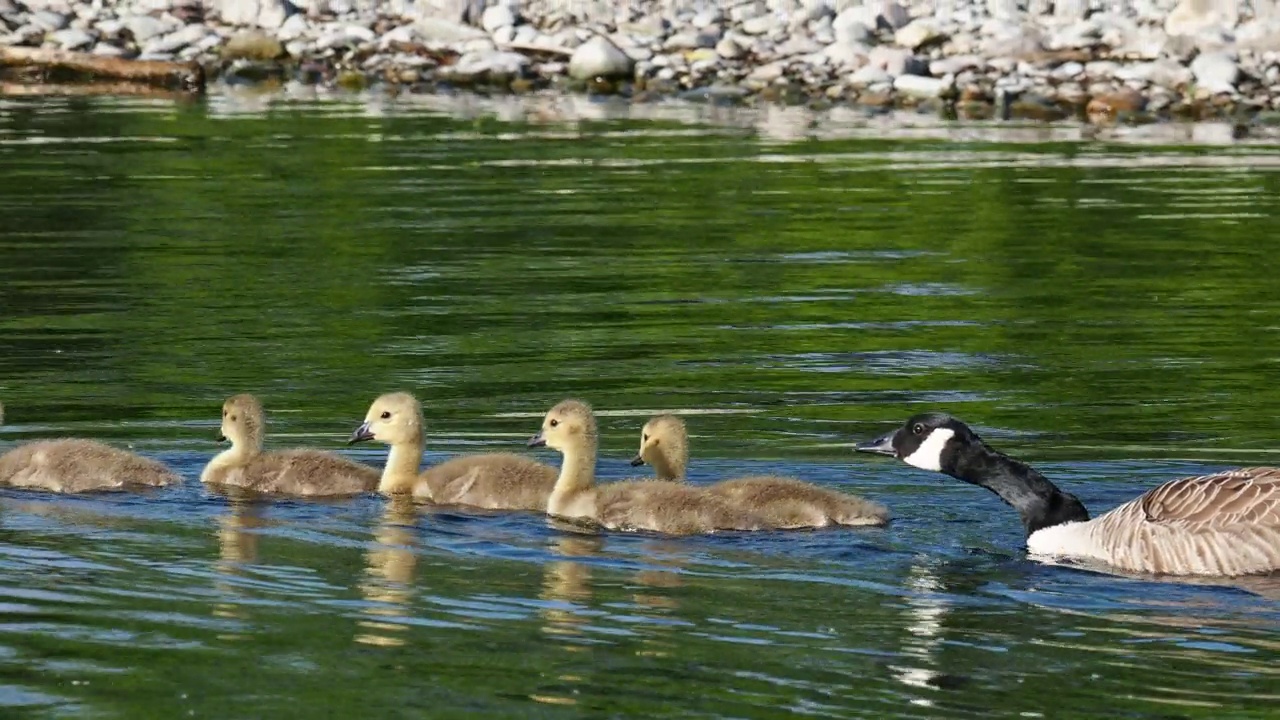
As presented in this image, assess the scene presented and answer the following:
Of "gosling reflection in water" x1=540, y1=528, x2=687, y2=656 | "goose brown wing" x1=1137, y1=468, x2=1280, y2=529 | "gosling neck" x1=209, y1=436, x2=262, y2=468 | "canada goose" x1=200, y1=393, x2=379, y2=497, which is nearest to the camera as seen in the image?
"gosling reflection in water" x1=540, y1=528, x2=687, y2=656

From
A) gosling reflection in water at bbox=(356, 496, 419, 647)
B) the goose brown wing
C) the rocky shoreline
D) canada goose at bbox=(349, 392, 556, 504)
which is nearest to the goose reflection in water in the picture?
the goose brown wing

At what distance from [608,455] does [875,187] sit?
615 inches

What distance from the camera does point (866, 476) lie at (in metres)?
13.3

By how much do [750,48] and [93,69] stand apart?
488 inches

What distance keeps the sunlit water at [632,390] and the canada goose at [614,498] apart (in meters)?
0.15

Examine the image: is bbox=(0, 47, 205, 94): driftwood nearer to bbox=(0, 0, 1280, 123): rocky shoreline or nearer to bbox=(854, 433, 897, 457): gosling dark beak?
bbox=(0, 0, 1280, 123): rocky shoreline

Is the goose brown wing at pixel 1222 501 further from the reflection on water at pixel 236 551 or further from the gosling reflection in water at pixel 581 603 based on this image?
the reflection on water at pixel 236 551

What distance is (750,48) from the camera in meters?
44.7

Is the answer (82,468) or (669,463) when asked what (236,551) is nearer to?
(82,468)

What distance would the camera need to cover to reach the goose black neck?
462 inches

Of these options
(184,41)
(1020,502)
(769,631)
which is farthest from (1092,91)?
(769,631)

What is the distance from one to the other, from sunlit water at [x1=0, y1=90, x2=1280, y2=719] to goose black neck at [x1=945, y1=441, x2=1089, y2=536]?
27 cm

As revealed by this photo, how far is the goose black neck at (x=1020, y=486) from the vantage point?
1173 cm

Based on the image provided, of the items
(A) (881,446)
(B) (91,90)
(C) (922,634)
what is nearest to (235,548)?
(A) (881,446)
